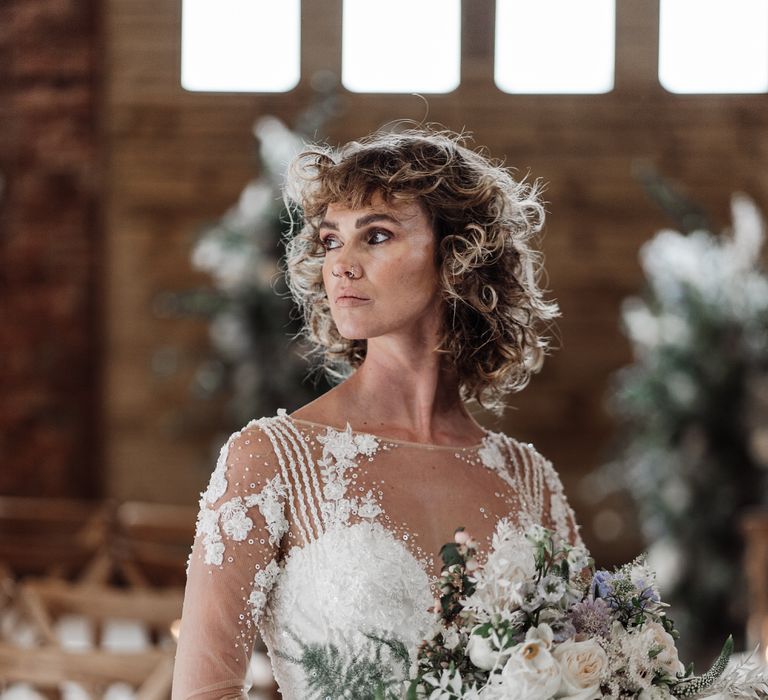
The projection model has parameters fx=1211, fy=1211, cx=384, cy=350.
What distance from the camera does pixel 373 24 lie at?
9109 mm

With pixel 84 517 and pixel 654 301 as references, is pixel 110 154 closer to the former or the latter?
pixel 84 517

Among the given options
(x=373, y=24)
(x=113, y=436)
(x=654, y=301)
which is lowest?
(x=113, y=436)

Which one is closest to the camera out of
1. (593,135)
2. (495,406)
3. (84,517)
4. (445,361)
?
(445,361)

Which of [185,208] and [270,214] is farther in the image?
[185,208]

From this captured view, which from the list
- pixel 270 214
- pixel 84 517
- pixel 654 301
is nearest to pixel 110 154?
pixel 270 214

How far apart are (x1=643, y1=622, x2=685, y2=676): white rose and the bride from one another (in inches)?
13.4

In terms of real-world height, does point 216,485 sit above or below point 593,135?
below

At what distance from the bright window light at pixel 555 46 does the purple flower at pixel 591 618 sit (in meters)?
7.73

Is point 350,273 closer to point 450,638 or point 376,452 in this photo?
point 376,452

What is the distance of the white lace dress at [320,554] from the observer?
1.76 m

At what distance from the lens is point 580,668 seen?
5.02 ft

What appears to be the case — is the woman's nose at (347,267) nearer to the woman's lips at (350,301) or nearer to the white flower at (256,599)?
the woman's lips at (350,301)

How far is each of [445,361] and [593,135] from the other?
23.3 feet

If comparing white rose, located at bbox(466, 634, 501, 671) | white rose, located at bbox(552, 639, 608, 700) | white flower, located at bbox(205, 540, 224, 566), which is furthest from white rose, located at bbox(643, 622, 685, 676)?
white flower, located at bbox(205, 540, 224, 566)
